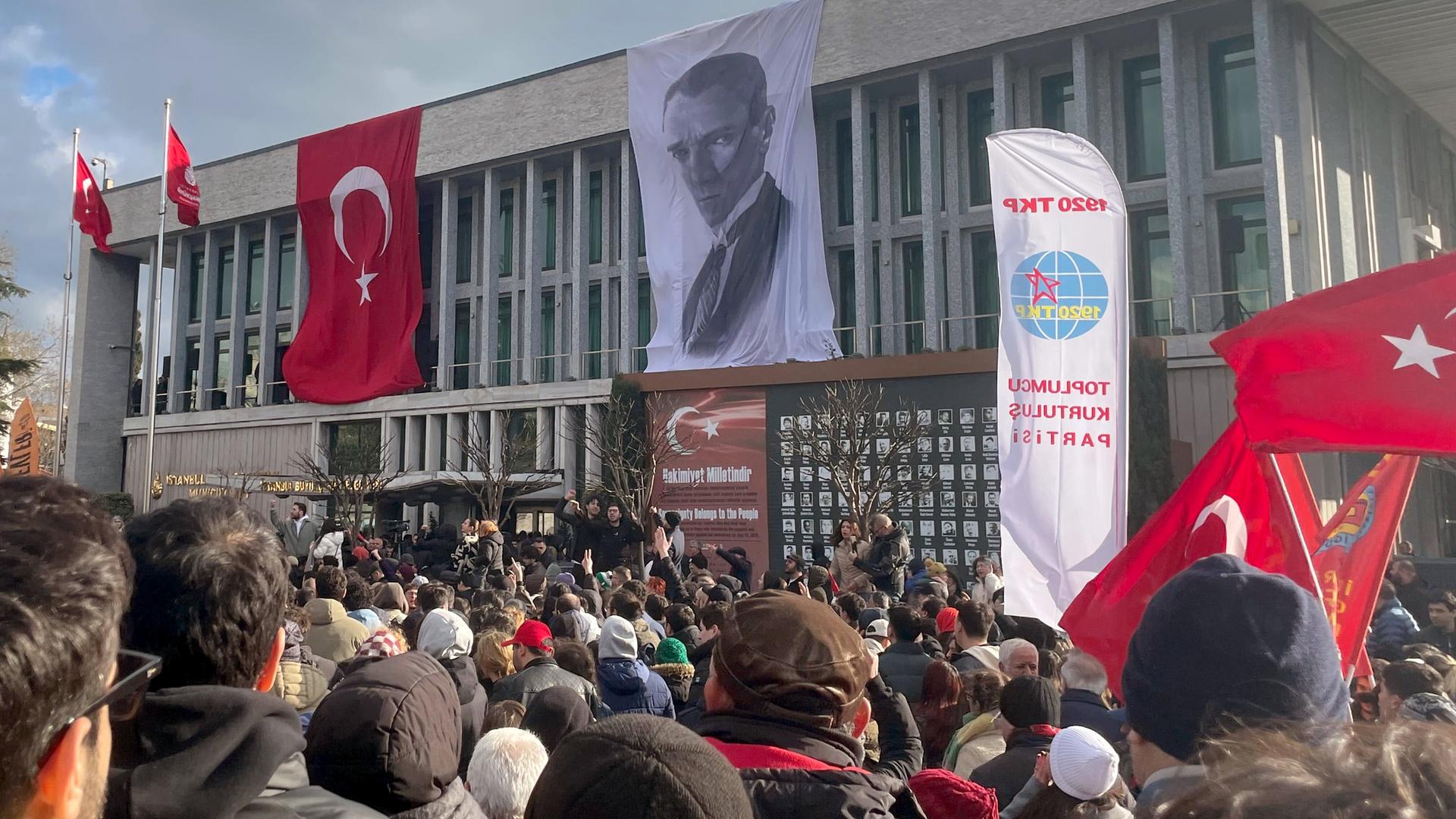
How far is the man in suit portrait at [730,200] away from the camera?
84.6 feet

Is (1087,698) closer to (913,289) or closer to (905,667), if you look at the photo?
(905,667)

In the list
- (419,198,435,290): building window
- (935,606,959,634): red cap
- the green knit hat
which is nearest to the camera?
the green knit hat

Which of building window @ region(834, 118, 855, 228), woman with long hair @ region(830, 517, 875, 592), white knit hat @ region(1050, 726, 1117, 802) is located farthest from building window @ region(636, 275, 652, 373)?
white knit hat @ region(1050, 726, 1117, 802)

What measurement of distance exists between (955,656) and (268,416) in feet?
Result: 110

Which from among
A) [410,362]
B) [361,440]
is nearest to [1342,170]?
[410,362]

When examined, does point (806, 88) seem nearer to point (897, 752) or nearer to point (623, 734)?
point (897, 752)

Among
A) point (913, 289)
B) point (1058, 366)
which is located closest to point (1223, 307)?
point (913, 289)

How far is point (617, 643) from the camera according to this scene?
19.5ft

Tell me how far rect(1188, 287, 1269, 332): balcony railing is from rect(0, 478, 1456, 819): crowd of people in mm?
18133

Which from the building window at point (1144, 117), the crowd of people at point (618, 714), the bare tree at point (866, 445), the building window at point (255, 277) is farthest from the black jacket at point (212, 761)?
the building window at point (255, 277)

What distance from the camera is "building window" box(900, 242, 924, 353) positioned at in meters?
26.7

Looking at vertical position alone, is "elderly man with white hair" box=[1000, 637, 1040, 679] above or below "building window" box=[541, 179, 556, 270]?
below

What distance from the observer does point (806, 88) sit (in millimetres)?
25656

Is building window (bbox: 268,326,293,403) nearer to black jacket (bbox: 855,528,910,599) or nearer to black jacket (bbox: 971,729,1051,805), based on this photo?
black jacket (bbox: 855,528,910,599)
